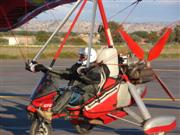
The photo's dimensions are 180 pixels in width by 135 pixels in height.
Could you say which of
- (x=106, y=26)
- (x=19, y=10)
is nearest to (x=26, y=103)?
(x=19, y=10)

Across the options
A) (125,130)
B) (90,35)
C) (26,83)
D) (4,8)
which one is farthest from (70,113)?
(26,83)

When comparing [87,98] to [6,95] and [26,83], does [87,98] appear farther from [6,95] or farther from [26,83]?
[26,83]

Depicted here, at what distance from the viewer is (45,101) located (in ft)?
31.4

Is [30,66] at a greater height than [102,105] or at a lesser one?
greater

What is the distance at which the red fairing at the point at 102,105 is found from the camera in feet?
31.2

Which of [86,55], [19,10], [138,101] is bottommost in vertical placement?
[138,101]

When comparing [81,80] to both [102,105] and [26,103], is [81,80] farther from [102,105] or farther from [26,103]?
[26,103]

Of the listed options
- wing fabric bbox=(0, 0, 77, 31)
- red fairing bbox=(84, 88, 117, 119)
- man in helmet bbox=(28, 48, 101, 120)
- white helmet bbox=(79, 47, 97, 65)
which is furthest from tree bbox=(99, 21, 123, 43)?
red fairing bbox=(84, 88, 117, 119)

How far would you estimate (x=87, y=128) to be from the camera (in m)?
10.5

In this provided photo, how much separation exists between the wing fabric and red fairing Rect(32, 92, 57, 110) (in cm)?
212

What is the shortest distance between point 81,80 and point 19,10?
2830 millimetres

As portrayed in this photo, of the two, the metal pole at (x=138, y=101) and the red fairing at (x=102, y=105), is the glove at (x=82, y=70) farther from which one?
the metal pole at (x=138, y=101)

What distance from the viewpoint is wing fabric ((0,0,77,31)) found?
37.1ft

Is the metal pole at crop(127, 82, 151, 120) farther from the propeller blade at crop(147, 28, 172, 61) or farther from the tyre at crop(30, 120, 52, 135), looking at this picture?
the tyre at crop(30, 120, 52, 135)
